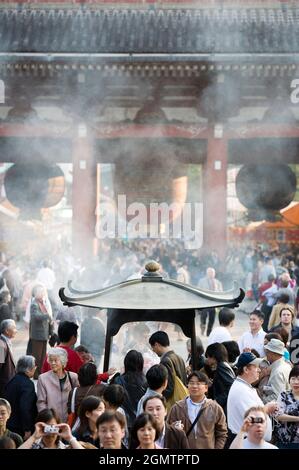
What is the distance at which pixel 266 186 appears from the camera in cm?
1170

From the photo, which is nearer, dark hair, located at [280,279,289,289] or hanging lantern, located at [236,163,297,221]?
dark hair, located at [280,279,289,289]

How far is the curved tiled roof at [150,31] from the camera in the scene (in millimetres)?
10805

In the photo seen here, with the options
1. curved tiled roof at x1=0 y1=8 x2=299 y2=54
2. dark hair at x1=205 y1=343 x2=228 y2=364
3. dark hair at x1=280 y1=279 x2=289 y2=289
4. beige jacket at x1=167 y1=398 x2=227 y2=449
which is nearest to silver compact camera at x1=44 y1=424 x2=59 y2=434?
beige jacket at x1=167 y1=398 x2=227 y2=449

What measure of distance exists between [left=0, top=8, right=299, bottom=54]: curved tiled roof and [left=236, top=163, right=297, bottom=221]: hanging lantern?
2.03 meters

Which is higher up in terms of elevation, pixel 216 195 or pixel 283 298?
pixel 216 195

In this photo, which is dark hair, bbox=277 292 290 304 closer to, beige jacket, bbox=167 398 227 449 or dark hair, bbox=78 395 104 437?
beige jacket, bbox=167 398 227 449

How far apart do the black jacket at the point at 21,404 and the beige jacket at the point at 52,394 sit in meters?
0.05

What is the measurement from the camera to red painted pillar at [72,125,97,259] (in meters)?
11.0

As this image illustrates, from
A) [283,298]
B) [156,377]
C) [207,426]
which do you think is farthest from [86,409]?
[283,298]

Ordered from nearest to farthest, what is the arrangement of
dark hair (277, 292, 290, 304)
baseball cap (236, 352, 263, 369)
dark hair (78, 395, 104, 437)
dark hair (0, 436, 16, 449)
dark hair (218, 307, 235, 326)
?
dark hair (0, 436, 16, 449) < dark hair (78, 395, 104, 437) < baseball cap (236, 352, 263, 369) < dark hair (218, 307, 235, 326) < dark hair (277, 292, 290, 304)

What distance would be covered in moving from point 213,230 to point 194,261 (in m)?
0.60

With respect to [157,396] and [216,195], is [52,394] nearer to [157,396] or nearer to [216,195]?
[157,396]

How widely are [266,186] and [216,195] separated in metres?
1.22
